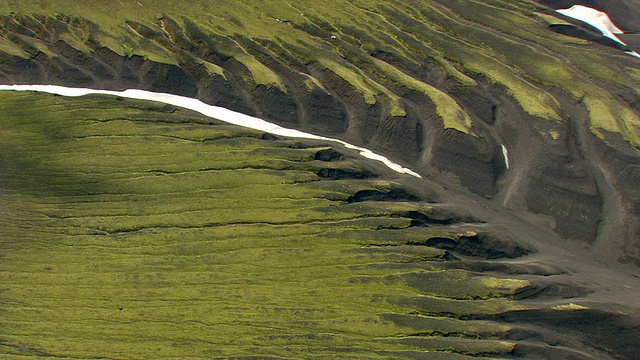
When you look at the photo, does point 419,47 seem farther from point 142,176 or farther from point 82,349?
point 82,349

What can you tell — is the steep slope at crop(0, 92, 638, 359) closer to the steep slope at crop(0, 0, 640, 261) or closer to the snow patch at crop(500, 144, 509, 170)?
the steep slope at crop(0, 0, 640, 261)

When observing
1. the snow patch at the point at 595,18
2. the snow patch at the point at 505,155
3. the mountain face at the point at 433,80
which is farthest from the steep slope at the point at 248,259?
the snow patch at the point at 595,18

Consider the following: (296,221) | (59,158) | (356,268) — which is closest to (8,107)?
(59,158)

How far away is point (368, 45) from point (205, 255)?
46825 millimetres

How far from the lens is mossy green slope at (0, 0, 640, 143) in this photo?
8325 cm

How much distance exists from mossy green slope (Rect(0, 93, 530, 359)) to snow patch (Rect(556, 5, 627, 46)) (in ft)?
177

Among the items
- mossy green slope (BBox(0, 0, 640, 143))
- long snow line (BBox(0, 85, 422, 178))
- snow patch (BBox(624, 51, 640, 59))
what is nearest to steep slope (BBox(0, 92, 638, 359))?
long snow line (BBox(0, 85, 422, 178))

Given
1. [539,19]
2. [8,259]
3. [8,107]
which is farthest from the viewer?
[539,19]

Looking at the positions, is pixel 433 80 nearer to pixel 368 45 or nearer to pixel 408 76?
pixel 408 76

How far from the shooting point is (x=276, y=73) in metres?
86.1

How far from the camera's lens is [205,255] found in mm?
57094

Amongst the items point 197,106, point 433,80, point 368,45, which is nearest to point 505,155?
point 433,80

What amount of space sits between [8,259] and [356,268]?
101 ft

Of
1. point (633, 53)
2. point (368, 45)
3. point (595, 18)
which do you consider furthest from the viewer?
point (595, 18)
